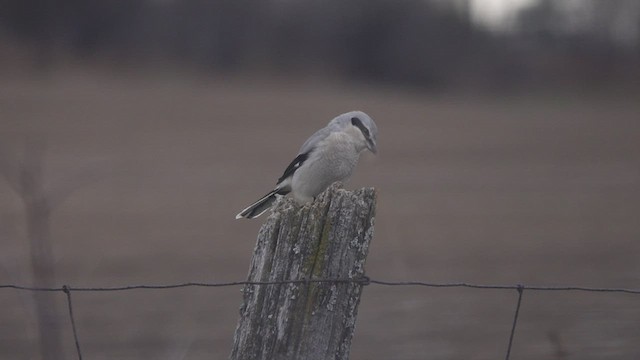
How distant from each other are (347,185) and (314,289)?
8.49 m

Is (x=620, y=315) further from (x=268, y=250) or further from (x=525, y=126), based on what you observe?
(x=525, y=126)

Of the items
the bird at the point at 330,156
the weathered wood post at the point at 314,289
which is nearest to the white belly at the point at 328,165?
the bird at the point at 330,156

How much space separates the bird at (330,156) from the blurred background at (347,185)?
53.8 inches

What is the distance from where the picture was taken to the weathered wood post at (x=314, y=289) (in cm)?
364

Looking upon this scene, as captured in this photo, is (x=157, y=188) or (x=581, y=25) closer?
(x=157, y=188)

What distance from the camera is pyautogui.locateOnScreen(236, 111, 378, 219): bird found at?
5621mm

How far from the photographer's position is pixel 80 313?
9281mm

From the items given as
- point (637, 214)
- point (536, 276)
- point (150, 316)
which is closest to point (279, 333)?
point (150, 316)

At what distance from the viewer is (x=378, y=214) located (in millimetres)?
14008

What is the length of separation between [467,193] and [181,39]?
43.9 ft

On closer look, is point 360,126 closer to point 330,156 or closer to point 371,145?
point 371,145

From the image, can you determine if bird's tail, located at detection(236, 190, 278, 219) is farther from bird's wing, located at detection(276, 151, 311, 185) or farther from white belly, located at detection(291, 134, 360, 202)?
white belly, located at detection(291, 134, 360, 202)

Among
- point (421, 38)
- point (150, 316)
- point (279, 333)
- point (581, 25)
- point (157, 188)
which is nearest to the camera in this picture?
point (279, 333)

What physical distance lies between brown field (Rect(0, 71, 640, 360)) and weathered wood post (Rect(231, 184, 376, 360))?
0.96m
